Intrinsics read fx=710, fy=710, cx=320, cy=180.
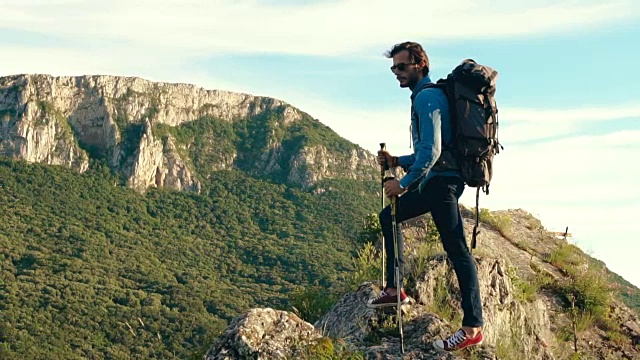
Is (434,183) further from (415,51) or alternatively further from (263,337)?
(263,337)

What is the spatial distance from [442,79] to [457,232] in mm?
1298

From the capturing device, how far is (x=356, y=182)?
160 metres

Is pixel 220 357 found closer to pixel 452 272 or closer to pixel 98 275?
pixel 452 272

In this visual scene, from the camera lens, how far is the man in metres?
5.61

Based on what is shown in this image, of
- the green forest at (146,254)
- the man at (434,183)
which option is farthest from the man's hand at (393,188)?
the green forest at (146,254)

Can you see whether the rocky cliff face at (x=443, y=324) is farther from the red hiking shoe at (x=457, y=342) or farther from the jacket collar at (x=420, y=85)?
the jacket collar at (x=420, y=85)

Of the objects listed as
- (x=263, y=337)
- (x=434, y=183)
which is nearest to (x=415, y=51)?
(x=434, y=183)

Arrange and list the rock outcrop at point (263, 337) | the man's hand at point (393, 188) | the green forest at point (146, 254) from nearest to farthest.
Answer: the rock outcrop at point (263, 337)
the man's hand at point (393, 188)
the green forest at point (146, 254)

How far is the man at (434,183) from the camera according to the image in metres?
5.61

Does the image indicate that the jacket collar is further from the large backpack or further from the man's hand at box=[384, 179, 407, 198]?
the man's hand at box=[384, 179, 407, 198]

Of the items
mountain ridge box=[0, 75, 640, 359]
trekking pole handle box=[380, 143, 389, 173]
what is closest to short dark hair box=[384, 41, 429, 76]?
trekking pole handle box=[380, 143, 389, 173]

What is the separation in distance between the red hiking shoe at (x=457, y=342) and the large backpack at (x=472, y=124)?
1231mm

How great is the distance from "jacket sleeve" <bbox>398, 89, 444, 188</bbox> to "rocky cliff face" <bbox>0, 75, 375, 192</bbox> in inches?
6141

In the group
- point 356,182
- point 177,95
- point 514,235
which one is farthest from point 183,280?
point 514,235
